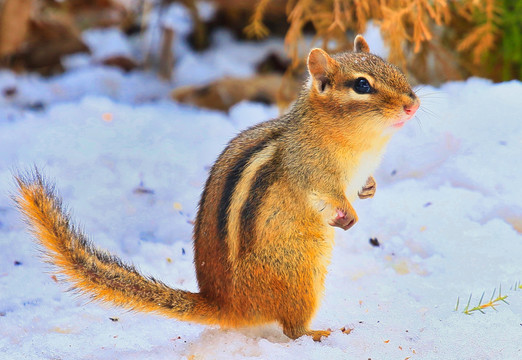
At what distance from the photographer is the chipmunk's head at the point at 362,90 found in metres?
2.71

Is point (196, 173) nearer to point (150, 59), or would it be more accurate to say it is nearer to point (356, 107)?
point (356, 107)

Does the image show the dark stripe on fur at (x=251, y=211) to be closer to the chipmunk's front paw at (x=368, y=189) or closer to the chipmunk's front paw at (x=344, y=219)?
the chipmunk's front paw at (x=344, y=219)

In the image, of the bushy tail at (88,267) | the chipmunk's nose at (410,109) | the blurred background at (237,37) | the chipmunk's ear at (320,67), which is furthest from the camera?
the blurred background at (237,37)

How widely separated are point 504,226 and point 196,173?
1.98 m

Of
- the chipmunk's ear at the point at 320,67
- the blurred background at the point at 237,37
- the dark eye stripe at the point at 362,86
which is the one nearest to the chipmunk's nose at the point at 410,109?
the dark eye stripe at the point at 362,86

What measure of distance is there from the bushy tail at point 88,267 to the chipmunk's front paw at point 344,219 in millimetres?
616

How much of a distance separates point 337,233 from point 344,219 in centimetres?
86

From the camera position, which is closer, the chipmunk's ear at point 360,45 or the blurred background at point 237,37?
the chipmunk's ear at point 360,45

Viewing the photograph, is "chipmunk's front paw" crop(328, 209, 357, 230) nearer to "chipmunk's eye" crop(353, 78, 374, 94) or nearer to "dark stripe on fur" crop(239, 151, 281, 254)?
"dark stripe on fur" crop(239, 151, 281, 254)

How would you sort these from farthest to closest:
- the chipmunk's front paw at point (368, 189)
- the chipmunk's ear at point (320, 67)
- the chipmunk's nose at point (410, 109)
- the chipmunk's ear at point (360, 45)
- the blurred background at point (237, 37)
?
the blurred background at point (237, 37) → the chipmunk's ear at point (360, 45) → the chipmunk's front paw at point (368, 189) → the chipmunk's ear at point (320, 67) → the chipmunk's nose at point (410, 109)

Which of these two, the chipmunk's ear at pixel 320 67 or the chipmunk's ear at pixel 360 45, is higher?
the chipmunk's ear at pixel 360 45

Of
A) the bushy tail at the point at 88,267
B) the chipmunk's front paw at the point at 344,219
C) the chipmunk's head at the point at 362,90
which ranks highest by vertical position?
the chipmunk's head at the point at 362,90

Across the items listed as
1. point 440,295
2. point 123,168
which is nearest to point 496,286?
point 440,295

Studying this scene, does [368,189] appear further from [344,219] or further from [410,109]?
[410,109]
